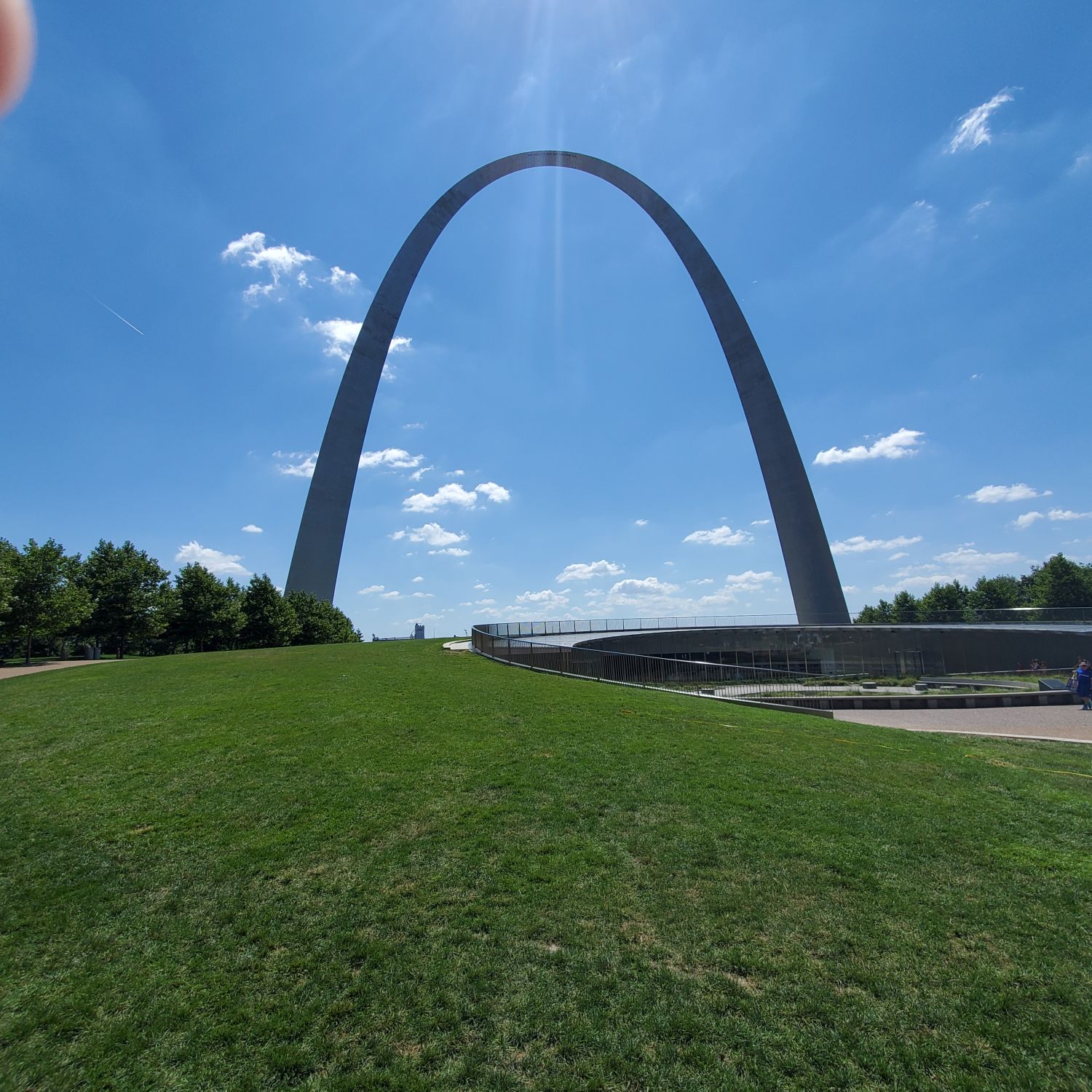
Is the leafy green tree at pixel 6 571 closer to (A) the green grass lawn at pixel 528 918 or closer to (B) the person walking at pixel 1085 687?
(A) the green grass lawn at pixel 528 918

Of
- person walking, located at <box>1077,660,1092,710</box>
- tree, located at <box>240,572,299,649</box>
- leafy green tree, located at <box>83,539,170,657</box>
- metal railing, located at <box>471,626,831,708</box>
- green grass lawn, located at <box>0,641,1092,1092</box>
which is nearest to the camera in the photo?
green grass lawn, located at <box>0,641,1092,1092</box>

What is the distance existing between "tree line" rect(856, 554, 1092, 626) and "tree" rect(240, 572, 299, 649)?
162 feet

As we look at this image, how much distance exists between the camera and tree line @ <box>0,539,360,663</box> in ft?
82.6

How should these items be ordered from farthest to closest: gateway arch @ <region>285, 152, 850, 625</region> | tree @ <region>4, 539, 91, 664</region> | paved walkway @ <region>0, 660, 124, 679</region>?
gateway arch @ <region>285, 152, 850, 625</region> < tree @ <region>4, 539, 91, 664</region> < paved walkway @ <region>0, 660, 124, 679</region>

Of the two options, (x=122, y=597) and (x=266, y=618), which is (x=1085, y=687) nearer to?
(x=266, y=618)

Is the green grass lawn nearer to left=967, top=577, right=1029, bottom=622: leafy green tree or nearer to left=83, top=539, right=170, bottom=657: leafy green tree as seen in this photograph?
left=83, top=539, right=170, bottom=657: leafy green tree

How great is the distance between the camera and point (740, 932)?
437 centimetres

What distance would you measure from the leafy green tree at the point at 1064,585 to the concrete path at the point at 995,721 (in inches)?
2009

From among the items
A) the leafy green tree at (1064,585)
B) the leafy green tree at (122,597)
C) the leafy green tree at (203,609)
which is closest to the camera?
the leafy green tree at (122,597)

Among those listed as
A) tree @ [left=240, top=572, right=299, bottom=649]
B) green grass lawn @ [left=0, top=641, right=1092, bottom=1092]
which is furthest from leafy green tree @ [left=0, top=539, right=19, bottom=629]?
green grass lawn @ [left=0, top=641, right=1092, bottom=1092]

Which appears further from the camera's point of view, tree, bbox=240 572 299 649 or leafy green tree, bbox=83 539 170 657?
tree, bbox=240 572 299 649

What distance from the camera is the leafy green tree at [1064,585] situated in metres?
55.9

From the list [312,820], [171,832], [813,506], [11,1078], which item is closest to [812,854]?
[312,820]

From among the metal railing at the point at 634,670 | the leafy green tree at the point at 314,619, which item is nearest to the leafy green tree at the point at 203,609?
the leafy green tree at the point at 314,619
